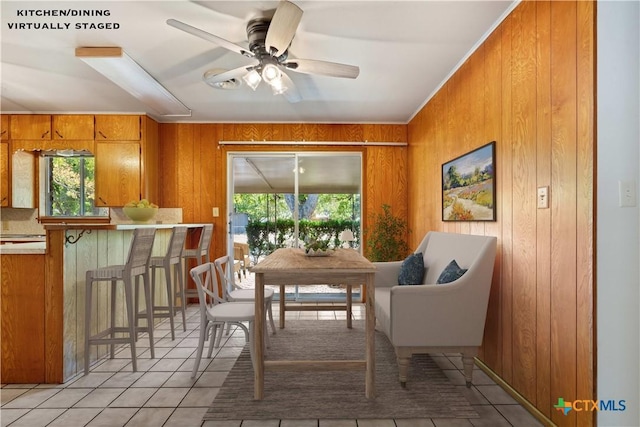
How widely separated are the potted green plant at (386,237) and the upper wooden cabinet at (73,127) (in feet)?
13.0

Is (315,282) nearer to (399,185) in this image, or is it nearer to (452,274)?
(452,274)

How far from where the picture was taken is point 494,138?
2.49 m

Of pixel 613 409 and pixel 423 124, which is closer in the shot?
pixel 613 409

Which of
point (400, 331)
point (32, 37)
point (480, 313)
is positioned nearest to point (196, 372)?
point (400, 331)

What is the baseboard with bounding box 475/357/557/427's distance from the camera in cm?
191

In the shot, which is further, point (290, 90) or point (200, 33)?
point (290, 90)

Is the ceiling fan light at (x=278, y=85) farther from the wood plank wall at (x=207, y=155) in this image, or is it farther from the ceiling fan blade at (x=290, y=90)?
the wood plank wall at (x=207, y=155)

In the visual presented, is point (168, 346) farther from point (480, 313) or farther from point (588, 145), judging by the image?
point (588, 145)

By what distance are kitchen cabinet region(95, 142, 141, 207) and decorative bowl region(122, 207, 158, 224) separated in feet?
3.01

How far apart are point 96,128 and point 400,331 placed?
4.53m

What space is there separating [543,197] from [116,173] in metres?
4.68

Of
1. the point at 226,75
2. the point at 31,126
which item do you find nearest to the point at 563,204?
the point at 226,75

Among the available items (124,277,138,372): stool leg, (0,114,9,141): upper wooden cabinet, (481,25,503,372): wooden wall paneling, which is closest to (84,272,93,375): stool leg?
(124,277,138,372): stool leg

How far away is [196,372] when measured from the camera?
250cm
